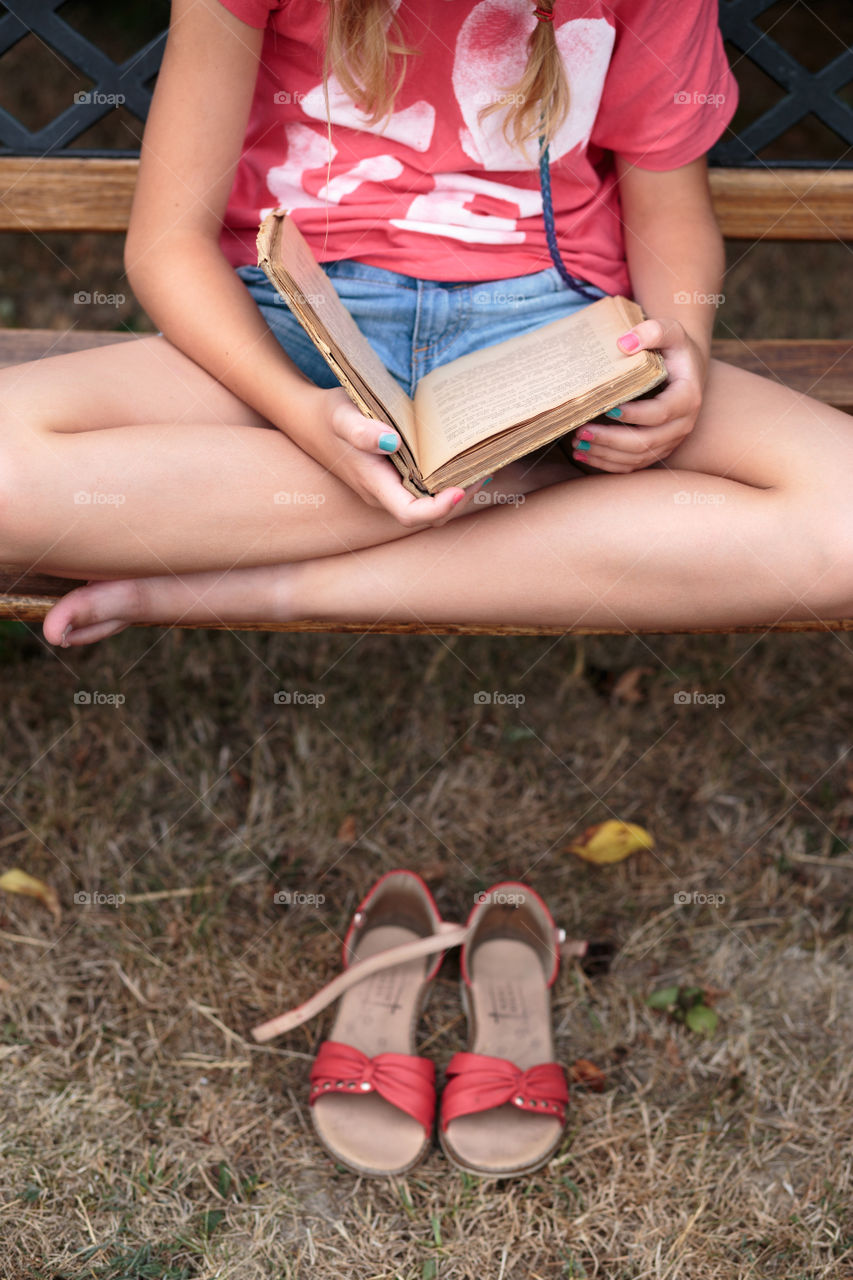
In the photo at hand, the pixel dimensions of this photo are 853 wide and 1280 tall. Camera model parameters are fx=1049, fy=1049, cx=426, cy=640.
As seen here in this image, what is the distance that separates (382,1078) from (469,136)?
3.52 ft

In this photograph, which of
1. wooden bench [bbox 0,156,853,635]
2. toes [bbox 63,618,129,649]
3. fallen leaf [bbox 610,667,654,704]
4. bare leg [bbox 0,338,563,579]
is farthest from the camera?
fallen leaf [bbox 610,667,654,704]

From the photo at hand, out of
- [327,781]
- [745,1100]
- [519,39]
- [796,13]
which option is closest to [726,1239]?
[745,1100]

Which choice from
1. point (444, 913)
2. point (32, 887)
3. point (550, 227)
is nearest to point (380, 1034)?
point (444, 913)

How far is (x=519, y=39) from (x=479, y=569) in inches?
23.2

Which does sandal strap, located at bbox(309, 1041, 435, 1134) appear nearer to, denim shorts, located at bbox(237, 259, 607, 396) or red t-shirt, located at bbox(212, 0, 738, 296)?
denim shorts, located at bbox(237, 259, 607, 396)

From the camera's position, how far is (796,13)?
10.6 feet

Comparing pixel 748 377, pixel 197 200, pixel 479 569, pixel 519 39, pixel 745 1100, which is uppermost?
pixel 519 39

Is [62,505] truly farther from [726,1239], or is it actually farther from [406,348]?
[726,1239]

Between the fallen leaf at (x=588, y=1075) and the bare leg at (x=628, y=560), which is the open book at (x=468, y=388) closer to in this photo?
the bare leg at (x=628, y=560)

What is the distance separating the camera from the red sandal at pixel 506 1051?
3.81 feet

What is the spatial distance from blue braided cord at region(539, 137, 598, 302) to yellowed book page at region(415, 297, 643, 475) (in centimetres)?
13

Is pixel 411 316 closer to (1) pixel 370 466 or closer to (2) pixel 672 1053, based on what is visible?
(1) pixel 370 466

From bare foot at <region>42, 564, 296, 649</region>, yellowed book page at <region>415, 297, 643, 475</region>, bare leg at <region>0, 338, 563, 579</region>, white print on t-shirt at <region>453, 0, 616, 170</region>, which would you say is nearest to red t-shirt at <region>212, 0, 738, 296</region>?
white print on t-shirt at <region>453, 0, 616, 170</region>

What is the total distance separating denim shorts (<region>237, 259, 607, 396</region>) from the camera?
120 cm
